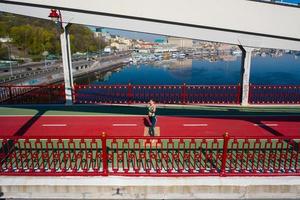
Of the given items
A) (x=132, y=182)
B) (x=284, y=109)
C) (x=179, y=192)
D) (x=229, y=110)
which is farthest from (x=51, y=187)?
(x=284, y=109)

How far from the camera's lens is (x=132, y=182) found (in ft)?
20.5

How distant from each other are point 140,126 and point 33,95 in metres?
8.74

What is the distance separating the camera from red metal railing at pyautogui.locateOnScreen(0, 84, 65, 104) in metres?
14.8

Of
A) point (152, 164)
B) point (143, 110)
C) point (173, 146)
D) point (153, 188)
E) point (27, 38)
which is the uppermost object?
point (27, 38)

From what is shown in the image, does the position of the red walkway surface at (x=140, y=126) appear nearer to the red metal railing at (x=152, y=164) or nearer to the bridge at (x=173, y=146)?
the bridge at (x=173, y=146)

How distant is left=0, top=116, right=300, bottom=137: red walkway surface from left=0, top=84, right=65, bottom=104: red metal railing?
131 inches

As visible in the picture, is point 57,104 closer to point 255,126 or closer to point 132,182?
point 132,182

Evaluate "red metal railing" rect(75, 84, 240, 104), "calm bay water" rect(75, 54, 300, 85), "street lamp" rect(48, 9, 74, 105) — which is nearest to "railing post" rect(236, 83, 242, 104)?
"red metal railing" rect(75, 84, 240, 104)

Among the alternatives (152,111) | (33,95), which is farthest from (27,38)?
(152,111)

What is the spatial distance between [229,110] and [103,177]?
27.7ft

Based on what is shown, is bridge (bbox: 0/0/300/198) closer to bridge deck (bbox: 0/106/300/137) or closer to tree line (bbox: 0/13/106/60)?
bridge deck (bbox: 0/106/300/137)

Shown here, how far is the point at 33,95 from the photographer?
15680 millimetres

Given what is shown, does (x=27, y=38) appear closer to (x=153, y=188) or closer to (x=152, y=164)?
(x=152, y=164)

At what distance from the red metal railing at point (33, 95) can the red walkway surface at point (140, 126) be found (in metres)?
3.32
